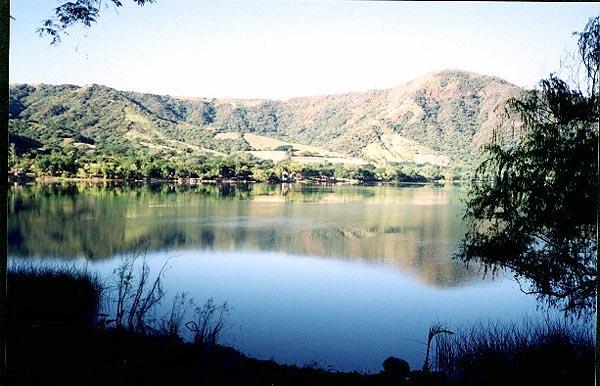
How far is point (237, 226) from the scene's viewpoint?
13.8 meters

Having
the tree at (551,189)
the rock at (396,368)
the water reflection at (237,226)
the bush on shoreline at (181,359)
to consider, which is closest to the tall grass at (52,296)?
the bush on shoreline at (181,359)

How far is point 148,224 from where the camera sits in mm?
13438

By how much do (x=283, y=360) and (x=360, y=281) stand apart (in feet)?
14.2

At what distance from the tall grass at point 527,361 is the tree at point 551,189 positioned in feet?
2.01

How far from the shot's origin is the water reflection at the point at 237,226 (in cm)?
980

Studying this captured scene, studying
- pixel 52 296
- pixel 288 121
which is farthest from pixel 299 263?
pixel 288 121

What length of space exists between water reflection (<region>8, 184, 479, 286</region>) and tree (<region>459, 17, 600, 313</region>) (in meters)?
3.51

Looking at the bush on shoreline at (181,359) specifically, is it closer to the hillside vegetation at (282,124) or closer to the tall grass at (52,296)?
the tall grass at (52,296)

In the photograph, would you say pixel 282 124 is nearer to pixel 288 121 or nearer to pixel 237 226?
pixel 288 121

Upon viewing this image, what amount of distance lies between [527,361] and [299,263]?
661 cm

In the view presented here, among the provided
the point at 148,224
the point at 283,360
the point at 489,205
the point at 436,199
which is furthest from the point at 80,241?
the point at 436,199

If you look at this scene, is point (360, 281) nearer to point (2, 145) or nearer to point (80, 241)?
point (80, 241)

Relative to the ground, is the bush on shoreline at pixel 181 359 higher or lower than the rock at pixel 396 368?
higher

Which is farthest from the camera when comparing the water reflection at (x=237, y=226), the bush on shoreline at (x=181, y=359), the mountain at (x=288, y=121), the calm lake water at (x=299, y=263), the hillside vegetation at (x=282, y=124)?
the mountain at (x=288, y=121)
